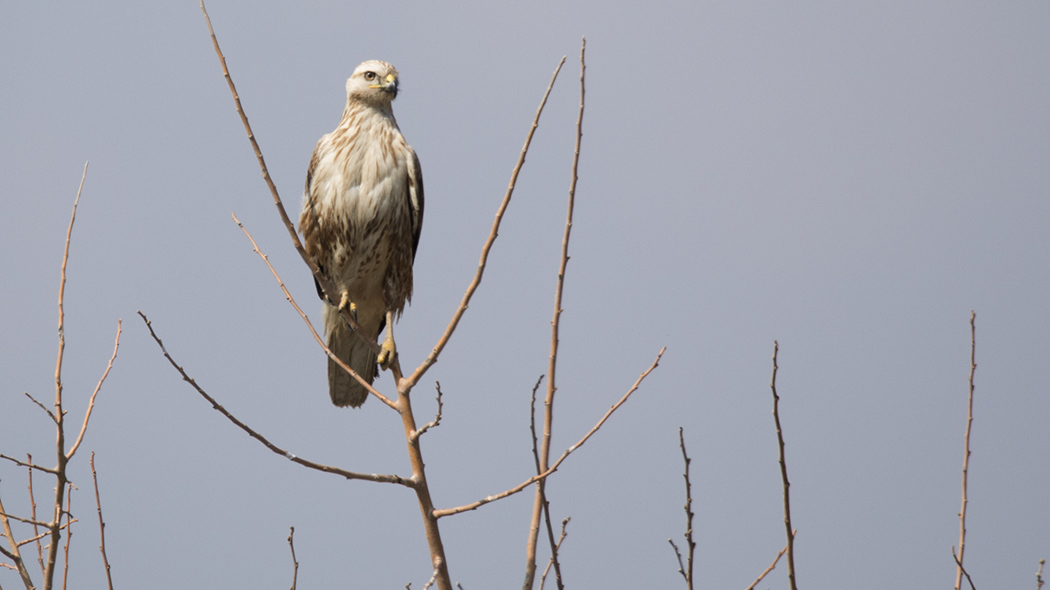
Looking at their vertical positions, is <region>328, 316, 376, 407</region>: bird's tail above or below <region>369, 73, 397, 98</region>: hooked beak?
below

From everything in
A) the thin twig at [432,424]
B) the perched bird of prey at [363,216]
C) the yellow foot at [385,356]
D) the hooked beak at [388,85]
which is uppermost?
the hooked beak at [388,85]

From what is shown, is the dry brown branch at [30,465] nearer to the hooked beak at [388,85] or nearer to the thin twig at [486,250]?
the thin twig at [486,250]

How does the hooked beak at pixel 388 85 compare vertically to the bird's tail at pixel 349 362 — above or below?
above

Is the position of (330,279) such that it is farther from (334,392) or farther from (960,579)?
(960,579)

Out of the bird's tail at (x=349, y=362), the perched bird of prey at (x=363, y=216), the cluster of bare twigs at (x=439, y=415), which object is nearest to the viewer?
the cluster of bare twigs at (x=439, y=415)

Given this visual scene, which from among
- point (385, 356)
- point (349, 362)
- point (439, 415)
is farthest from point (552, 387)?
point (349, 362)

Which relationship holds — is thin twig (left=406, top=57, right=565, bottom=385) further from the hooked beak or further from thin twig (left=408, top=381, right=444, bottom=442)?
the hooked beak

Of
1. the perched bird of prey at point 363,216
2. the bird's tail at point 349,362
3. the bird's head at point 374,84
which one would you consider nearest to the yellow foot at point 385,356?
the perched bird of prey at point 363,216

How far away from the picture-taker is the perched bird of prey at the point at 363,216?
14.4 feet

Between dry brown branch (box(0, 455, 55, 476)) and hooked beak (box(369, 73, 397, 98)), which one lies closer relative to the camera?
dry brown branch (box(0, 455, 55, 476))

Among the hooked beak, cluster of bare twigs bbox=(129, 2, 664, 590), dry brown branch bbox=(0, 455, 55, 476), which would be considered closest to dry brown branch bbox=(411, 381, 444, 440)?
cluster of bare twigs bbox=(129, 2, 664, 590)

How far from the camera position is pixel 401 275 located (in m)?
4.53

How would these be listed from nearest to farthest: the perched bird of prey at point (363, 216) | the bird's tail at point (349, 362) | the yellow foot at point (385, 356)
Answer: the yellow foot at point (385, 356) < the perched bird of prey at point (363, 216) < the bird's tail at point (349, 362)

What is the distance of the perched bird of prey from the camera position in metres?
4.38
